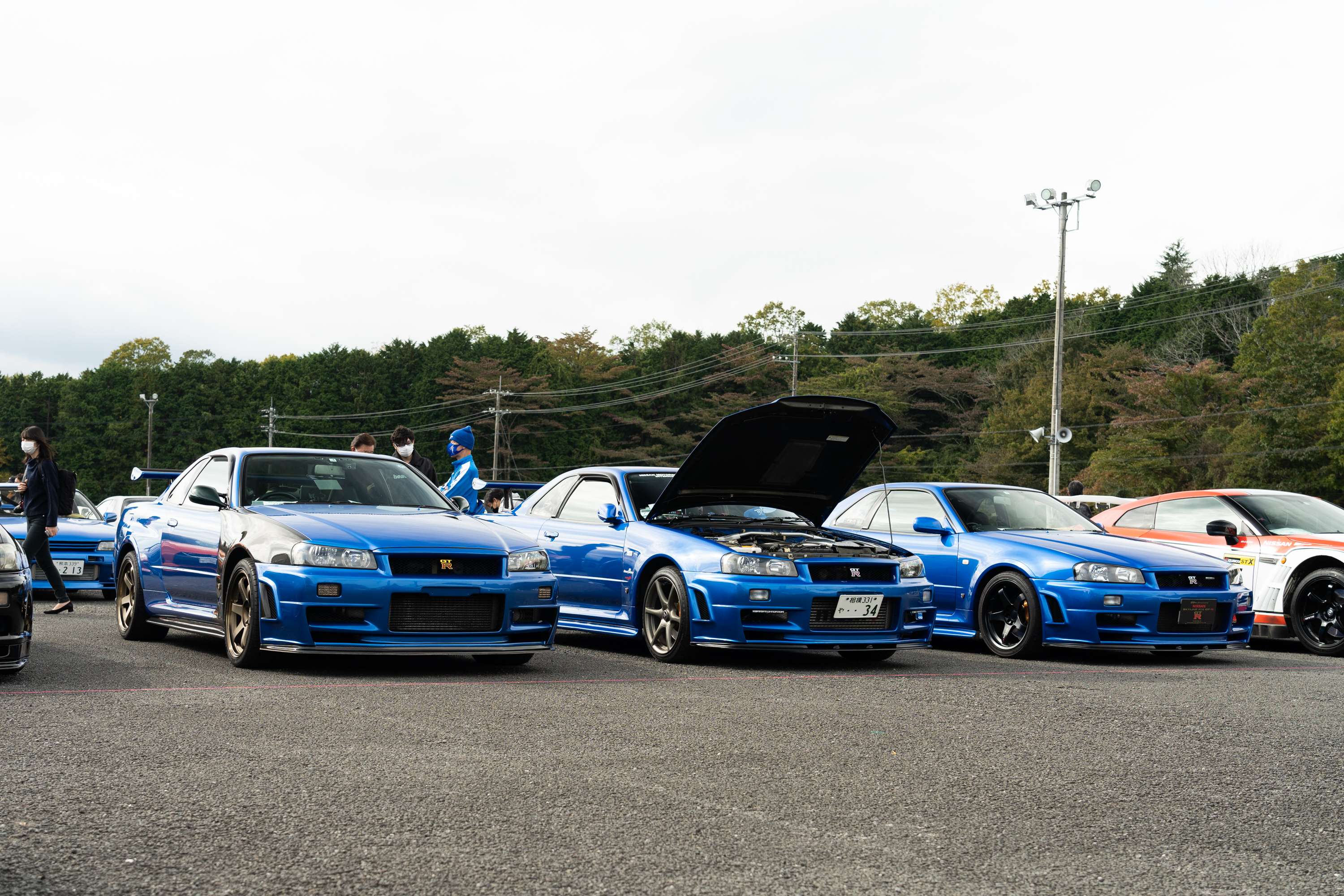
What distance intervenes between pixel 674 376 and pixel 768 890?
78402 mm

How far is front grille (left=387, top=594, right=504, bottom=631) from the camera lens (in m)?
7.62

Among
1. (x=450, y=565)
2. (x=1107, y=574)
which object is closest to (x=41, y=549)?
(x=450, y=565)

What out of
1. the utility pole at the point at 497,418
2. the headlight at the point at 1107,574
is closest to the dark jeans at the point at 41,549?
the headlight at the point at 1107,574

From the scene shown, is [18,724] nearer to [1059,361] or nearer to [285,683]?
[285,683]

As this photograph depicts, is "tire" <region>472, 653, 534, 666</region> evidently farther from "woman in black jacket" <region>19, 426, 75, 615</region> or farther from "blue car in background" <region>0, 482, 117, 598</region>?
"blue car in background" <region>0, 482, 117, 598</region>

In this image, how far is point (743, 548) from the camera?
28.9 feet

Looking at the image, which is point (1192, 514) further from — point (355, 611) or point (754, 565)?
point (355, 611)

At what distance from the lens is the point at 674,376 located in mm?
81688

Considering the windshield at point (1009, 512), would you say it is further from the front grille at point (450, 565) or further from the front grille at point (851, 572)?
the front grille at point (450, 565)

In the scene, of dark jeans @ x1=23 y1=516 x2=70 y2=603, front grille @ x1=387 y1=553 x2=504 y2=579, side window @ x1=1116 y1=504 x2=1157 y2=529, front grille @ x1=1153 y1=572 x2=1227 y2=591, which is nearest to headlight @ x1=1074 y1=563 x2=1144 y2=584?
front grille @ x1=1153 y1=572 x2=1227 y2=591

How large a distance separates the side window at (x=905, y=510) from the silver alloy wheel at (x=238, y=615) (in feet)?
18.0

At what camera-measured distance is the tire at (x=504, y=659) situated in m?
8.48

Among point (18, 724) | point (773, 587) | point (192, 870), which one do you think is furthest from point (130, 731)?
point (773, 587)

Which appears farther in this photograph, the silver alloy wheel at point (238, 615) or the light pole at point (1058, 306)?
the light pole at point (1058, 306)
